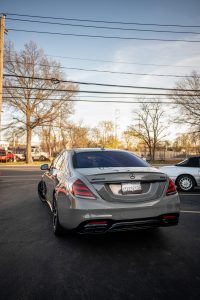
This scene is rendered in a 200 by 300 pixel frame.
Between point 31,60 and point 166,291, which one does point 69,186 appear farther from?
point 31,60

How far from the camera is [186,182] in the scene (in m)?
8.88

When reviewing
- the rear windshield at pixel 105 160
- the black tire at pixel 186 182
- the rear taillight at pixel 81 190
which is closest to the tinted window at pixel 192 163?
the black tire at pixel 186 182

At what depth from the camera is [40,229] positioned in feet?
14.2

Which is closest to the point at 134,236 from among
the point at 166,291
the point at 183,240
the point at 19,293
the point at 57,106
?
the point at 183,240

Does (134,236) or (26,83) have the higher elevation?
(26,83)

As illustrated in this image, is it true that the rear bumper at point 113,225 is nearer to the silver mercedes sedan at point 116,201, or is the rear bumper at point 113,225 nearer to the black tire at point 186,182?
the silver mercedes sedan at point 116,201

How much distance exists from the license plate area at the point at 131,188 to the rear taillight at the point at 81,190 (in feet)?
1.44

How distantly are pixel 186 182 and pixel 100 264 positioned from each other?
22.4 feet

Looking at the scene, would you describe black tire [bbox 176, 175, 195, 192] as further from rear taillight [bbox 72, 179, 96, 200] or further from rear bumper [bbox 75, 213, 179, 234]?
rear taillight [bbox 72, 179, 96, 200]

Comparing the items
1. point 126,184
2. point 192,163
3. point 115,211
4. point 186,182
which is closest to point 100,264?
point 115,211

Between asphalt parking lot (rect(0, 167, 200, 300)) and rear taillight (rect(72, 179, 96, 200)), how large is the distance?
80cm

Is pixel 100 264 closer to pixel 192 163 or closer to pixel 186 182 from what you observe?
pixel 186 182

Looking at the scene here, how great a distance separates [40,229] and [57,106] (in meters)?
30.1

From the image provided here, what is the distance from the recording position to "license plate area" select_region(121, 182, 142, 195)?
3261mm
